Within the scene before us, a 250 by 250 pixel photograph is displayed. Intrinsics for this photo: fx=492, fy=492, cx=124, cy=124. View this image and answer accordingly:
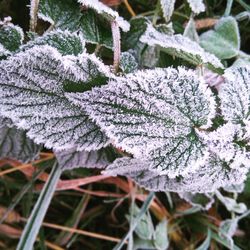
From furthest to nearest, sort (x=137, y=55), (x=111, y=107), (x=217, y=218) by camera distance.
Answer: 1. (x=217, y=218)
2. (x=137, y=55)
3. (x=111, y=107)

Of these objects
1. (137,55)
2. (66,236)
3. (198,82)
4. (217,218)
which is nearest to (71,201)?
(66,236)

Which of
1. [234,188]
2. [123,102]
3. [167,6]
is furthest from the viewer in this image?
[234,188]

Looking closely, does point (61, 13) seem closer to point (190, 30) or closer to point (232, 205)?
point (190, 30)

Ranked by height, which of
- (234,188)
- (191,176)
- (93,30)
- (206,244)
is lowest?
(206,244)

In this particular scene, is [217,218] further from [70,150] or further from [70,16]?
[70,16]

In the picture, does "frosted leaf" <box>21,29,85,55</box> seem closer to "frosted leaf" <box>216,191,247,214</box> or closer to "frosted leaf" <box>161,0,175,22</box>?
"frosted leaf" <box>161,0,175,22</box>

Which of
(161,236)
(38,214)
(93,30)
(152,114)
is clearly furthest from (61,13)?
(161,236)
